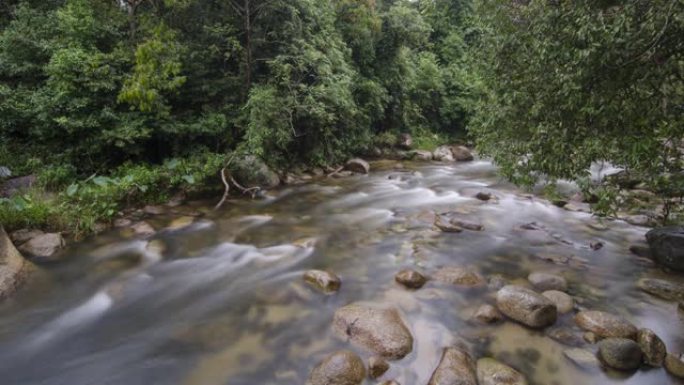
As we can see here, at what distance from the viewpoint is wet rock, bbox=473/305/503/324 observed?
15.2ft

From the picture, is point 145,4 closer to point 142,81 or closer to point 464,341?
point 142,81

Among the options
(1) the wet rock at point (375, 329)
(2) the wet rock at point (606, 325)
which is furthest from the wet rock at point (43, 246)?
(2) the wet rock at point (606, 325)

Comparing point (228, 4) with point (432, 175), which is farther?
point (432, 175)

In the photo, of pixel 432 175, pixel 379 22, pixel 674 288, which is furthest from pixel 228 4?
pixel 674 288

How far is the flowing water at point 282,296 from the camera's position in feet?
13.1

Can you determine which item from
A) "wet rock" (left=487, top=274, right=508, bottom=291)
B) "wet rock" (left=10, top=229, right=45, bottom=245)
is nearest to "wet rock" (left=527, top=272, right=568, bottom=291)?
"wet rock" (left=487, top=274, right=508, bottom=291)

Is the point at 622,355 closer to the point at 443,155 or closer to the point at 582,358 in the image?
the point at 582,358

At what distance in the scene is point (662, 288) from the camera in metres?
5.27

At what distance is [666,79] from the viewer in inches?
163

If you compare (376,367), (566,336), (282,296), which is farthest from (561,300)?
(282,296)

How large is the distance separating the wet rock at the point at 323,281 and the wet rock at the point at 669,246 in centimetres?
491

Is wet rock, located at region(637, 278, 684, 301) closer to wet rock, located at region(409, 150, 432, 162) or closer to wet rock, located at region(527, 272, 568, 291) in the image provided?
wet rock, located at region(527, 272, 568, 291)

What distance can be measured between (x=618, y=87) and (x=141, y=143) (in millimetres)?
9540

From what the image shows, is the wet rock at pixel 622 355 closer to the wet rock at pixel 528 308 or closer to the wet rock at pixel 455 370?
the wet rock at pixel 528 308
